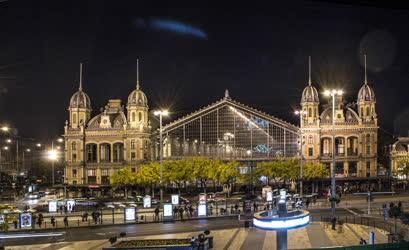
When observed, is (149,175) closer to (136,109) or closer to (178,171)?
(178,171)

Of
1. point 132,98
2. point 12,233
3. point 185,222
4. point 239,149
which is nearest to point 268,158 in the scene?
point 239,149

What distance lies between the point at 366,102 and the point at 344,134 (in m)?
7.60

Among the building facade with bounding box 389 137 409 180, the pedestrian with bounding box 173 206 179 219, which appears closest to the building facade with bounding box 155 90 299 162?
the building facade with bounding box 389 137 409 180

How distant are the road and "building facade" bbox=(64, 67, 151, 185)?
173ft

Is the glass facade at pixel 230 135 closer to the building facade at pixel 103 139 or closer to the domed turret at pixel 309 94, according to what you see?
the building facade at pixel 103 139

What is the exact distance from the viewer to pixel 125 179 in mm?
92750

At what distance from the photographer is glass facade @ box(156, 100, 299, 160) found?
10369 centimetres

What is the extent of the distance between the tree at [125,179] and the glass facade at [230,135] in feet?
41.2

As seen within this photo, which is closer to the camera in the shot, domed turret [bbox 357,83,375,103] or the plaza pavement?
the plaza pavement

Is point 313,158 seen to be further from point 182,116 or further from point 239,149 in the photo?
point 182,116

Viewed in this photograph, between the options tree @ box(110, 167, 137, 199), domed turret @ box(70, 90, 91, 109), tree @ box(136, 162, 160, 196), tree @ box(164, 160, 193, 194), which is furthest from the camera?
domed turret @ box(70, 90, 91, 109)

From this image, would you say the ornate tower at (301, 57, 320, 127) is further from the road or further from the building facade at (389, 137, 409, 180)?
the road

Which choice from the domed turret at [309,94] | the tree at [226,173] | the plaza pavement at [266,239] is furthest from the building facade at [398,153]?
the plaza pavement at [266,239]

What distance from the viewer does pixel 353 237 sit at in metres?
44.1
